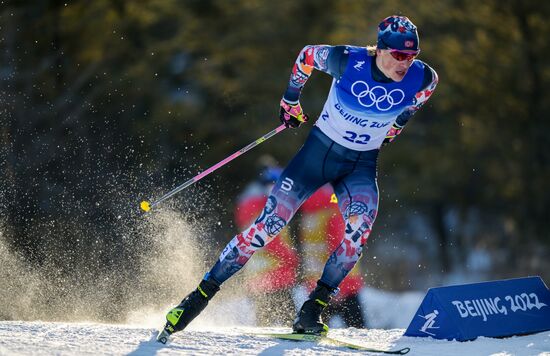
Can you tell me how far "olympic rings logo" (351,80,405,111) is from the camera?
5707 mm

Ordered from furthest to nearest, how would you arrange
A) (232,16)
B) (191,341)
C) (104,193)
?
1. (232,16)
2. (104,193)
3. (191,341)

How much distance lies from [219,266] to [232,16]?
11.5 metres

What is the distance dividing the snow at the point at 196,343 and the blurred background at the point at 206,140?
2943mm

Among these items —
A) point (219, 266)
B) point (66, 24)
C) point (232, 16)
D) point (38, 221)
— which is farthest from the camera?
point (232, 16)

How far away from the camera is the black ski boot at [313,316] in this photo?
575 centimetres

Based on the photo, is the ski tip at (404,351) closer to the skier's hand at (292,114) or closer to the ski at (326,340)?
the ski at (326,340)

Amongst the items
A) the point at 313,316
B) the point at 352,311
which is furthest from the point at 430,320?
the point at 352,311

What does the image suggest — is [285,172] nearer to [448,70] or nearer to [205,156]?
[205,156]

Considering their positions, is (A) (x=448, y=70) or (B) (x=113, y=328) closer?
(B) (x=113, y=328)

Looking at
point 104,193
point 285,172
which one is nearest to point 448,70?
point 104,193

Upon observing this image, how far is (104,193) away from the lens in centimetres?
1155

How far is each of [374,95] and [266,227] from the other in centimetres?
98

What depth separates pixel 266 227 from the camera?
5664mm

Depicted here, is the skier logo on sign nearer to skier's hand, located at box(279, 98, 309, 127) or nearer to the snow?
the snow
